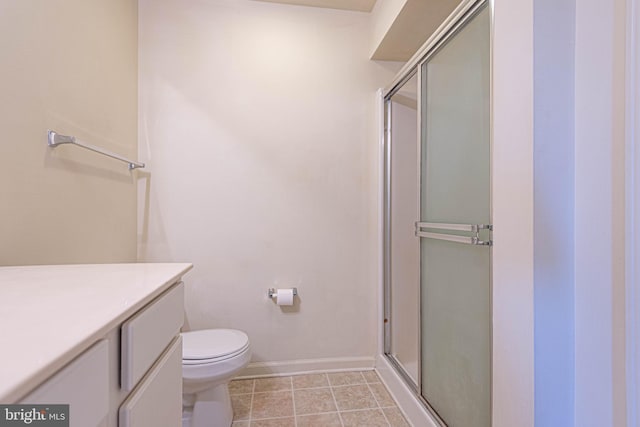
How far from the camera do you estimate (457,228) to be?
1.22 meters

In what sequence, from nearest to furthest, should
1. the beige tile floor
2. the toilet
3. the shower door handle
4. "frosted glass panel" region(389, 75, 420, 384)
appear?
the shower door handle → the toilet → the beige tile floor → "frosted glass panel" region(389, 75, 420, 384)

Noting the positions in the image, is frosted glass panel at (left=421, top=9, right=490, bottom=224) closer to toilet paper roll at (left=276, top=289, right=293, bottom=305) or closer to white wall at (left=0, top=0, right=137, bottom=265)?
toilet paper roll at (left=276, top=289, right=293, bottom=305)

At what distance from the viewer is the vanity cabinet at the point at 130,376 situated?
1.30ft

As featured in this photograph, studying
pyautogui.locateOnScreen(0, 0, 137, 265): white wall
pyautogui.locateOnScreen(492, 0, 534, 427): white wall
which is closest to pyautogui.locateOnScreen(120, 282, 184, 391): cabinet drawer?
pyautogui.locateOnScreen(0, 0, 137, 265): white wall

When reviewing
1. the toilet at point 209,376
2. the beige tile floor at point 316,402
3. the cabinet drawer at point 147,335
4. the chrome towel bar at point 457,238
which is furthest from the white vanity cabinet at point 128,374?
the chrome towel bar at point 457,238

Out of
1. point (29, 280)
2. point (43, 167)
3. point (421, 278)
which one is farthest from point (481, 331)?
point (43, 167)

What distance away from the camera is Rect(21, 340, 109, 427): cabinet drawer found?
13.8 inches

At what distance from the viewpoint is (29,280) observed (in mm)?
716

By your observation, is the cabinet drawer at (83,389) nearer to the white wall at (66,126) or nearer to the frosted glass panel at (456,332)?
the white wall at (66,126)

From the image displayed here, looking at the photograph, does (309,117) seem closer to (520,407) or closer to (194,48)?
(194,48)

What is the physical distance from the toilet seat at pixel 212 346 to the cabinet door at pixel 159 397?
1.73 ft

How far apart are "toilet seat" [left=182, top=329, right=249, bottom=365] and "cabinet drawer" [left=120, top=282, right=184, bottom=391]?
62cm

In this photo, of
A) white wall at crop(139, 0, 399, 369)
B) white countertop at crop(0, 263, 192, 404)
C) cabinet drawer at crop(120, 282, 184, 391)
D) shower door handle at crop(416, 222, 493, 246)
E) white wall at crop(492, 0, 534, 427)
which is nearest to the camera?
white countertop at crop(0, 263, 192, 404)

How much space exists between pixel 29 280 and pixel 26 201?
1.58ft
